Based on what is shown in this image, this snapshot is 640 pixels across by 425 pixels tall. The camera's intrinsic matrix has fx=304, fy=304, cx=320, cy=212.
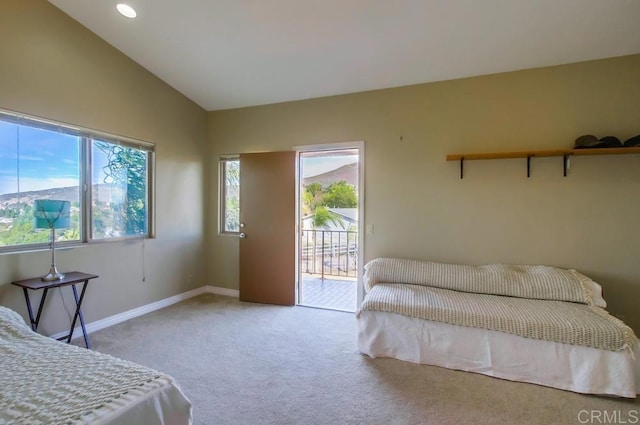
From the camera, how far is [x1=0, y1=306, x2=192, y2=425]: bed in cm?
104

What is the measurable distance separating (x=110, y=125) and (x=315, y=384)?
3.27m

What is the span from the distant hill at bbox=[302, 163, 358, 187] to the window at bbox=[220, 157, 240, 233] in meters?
1.49

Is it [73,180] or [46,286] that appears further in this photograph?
[73,180]

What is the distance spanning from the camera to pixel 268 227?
4109 millimetres

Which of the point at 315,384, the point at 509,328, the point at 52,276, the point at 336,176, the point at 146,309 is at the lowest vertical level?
the point at 315,384

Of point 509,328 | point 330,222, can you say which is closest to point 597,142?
point 509,328

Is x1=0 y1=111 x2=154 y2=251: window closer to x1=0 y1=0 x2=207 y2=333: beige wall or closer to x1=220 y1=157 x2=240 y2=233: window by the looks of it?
x1=0 y1=0 x2=207 y2=333: beige wall

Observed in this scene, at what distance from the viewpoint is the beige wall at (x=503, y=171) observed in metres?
2.84

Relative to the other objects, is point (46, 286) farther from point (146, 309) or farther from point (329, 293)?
point (329, 293)

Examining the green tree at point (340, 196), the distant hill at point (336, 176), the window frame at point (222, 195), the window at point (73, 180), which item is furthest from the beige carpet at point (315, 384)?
the distant hill at point (336, 176)

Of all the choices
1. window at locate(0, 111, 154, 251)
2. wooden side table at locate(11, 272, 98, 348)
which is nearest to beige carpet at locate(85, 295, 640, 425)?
wooden side table at locate(11, 272, 98, 348)

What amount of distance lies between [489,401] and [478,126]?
2.56 m

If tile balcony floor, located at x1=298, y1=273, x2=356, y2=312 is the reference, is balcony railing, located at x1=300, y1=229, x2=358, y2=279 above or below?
above

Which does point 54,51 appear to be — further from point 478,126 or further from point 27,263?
point 478,126
